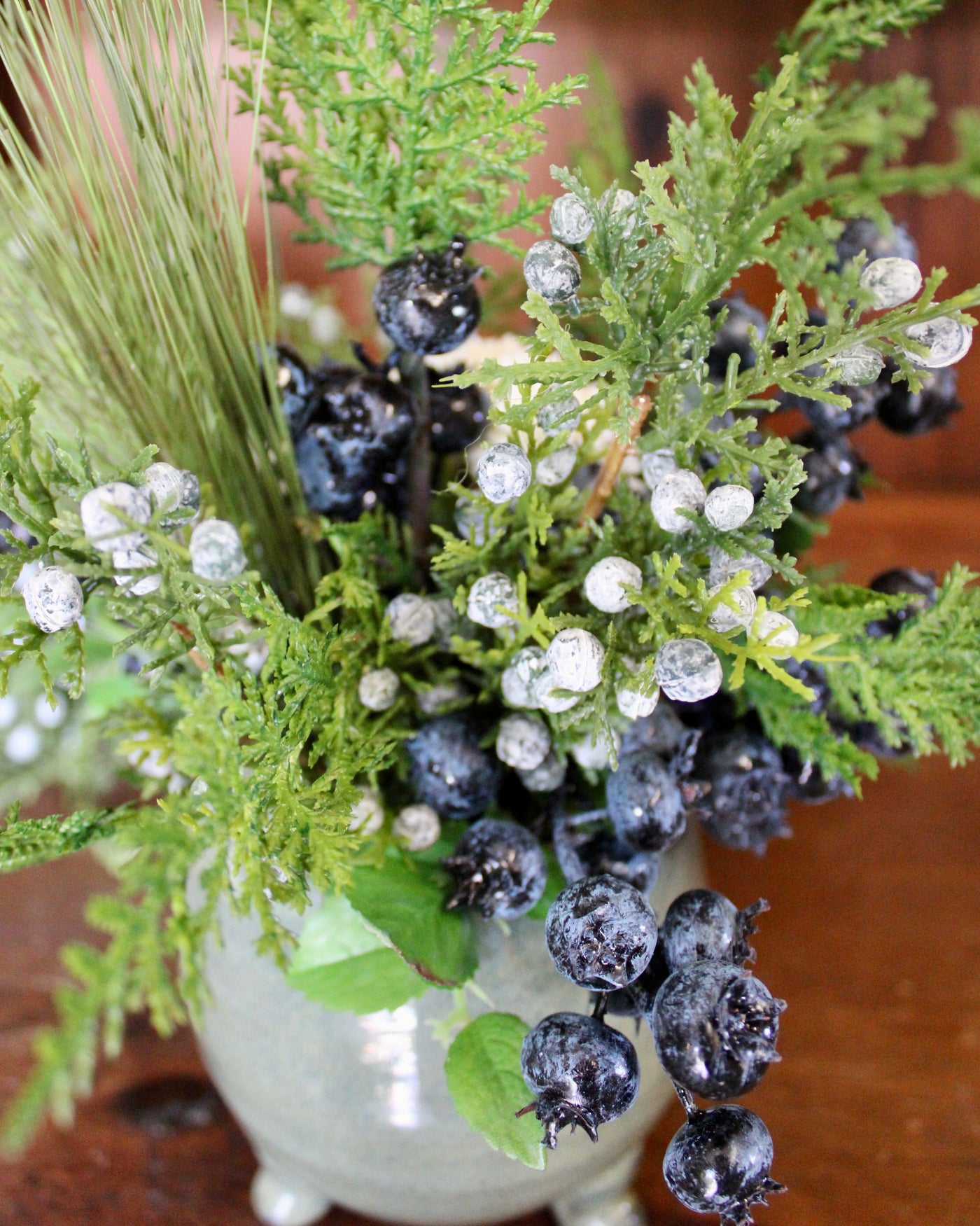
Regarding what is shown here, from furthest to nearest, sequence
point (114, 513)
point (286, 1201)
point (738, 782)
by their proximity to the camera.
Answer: point (286, 1201) < point (738, 782) < point (114, 513)

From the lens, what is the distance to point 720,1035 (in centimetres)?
22

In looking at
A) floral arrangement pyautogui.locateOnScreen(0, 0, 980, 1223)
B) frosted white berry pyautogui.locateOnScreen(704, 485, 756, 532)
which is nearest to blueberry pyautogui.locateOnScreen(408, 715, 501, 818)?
floral arrangement pyautogui.locateOnScreen(0, 0, 980, 1223)

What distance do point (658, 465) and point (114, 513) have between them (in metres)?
0.14

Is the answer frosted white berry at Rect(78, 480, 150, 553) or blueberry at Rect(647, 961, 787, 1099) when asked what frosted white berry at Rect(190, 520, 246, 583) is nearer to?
frosted white berry at Rect(78, 480, 150, 553)

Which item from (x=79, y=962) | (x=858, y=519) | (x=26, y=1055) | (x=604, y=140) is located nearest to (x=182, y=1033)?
(x=26, y=1055)

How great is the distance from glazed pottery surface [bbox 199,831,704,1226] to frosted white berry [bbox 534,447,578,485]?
14 cm

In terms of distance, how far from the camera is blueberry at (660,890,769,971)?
25 cm

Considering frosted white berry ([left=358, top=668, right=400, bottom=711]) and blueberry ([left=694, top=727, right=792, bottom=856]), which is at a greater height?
frosted white berry ([left=358, top=668, right=400, bottom=711])

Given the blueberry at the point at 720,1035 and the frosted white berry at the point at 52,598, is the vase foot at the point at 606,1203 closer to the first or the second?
the blueberry at the point at 720,1035

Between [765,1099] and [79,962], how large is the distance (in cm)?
33

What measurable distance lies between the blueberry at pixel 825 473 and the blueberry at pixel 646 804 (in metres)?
0.13

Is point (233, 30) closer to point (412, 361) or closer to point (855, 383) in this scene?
point (412, 361)

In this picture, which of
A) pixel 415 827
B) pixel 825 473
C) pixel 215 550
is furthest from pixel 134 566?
pixel 825 473

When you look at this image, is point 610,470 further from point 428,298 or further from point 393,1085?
point 393,1085
